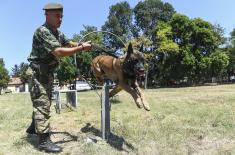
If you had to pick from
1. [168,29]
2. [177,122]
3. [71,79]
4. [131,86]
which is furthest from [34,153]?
[168,29]

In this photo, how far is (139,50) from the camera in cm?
773

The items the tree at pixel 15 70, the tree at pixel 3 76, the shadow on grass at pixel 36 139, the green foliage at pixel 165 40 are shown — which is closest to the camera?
the shadow on grass at pixel 36 139

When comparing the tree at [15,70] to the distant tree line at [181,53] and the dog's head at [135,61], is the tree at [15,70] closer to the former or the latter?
the distant tree line at [181,53]

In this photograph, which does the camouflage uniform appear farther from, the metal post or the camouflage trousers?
the metal post

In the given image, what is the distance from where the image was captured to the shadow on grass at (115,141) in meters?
8.08

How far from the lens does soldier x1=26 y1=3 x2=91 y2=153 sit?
6.98 m

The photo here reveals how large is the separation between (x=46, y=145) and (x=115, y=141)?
64.8 inches

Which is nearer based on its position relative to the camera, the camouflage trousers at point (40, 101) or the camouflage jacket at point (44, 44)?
the camouflage jacket at point (44, 44)

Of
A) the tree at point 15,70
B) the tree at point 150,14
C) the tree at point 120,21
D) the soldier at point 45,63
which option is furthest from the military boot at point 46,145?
the tree at point 15,70

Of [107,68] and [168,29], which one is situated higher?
[168,29]

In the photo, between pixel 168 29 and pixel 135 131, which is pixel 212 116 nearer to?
pixel 135 131

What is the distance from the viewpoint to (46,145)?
24.2 ft

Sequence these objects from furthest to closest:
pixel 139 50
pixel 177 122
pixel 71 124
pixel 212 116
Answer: pixel 212 116
pixel 177 122
pixel 71 124
pixel 139 50

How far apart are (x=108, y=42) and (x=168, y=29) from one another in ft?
48.8
